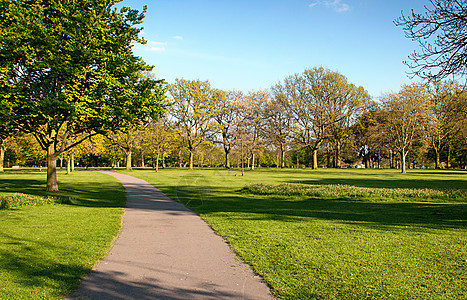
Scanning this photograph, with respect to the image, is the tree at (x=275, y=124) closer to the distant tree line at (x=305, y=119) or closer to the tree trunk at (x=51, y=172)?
the distant tree line at (x=305, y=119)

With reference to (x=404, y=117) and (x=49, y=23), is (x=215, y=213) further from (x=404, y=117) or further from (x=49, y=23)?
(x=404, y=117)

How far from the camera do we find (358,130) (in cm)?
6525

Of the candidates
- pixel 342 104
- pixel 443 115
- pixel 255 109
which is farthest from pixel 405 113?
pixel 255 109

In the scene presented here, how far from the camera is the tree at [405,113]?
4509 cm

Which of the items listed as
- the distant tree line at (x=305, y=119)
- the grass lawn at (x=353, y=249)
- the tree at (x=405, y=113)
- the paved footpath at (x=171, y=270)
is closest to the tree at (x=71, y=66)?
the grass lawn at (x=353, y=249)

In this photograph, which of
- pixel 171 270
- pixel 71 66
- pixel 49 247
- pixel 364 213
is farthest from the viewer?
pixel 71 66

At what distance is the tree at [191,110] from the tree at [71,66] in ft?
125

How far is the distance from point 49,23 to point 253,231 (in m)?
17.2

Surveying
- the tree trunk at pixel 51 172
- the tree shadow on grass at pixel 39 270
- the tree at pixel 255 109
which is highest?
the tree at pixel 255 109

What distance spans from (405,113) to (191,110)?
1384 inches

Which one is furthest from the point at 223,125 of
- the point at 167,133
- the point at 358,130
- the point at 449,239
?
the point at 449,239

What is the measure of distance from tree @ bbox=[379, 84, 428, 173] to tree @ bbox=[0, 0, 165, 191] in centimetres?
3925

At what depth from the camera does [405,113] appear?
45.2 meters

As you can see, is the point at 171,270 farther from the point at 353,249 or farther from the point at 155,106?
the point at 155,106
